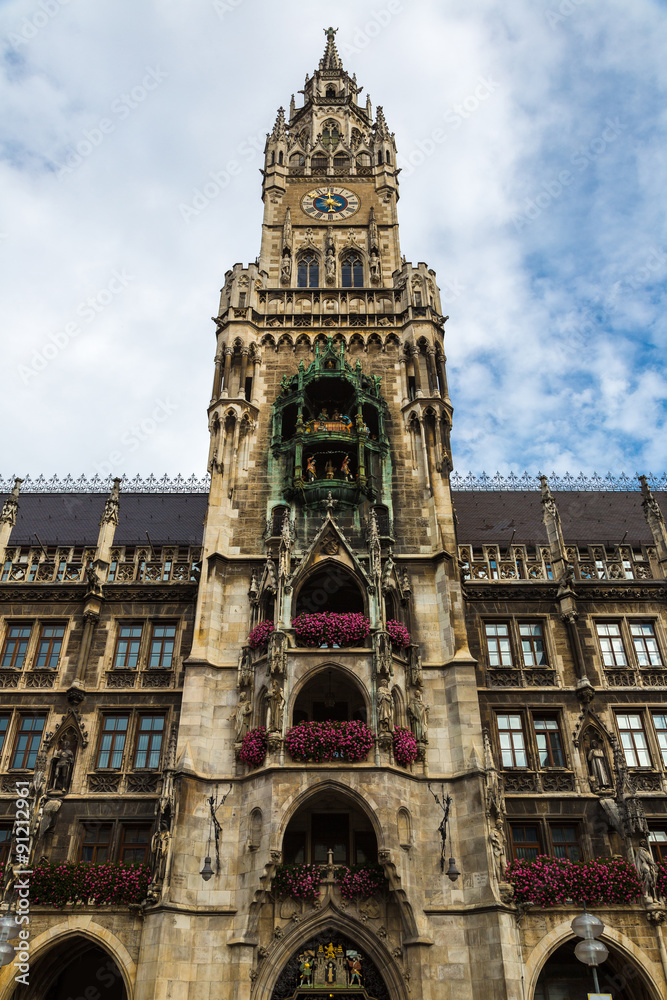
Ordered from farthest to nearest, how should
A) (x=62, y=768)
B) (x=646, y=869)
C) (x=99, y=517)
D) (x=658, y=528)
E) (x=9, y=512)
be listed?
(x=99, y=517), (x=9, y=512), (x=658, y=528), (x=62, y=768), (x=646, y=869)

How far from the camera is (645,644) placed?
87.1ft

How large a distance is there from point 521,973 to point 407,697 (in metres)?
7.34

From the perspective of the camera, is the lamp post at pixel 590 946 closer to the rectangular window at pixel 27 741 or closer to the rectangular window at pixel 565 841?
the rectangular window at pixel 565 841

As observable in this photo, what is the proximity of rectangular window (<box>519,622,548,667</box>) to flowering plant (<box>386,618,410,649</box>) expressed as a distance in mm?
4556

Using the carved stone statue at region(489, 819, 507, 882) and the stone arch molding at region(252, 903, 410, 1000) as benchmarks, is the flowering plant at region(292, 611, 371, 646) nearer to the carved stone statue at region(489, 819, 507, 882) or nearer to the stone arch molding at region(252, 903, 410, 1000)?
the carved stone statue at region(489, 819, 507, 882)

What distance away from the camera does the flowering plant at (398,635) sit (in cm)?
2383

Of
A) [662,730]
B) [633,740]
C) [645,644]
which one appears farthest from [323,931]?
[645,644]

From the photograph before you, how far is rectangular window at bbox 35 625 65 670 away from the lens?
84.7 ft

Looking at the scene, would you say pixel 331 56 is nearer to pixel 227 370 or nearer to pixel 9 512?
pixel 227 370

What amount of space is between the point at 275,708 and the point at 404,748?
12.1 ft

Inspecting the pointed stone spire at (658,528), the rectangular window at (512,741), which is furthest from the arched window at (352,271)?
the rectangular window at (512,741)

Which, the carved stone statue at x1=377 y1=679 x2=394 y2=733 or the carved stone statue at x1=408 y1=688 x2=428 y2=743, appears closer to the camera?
the carved stone statue at x1=377 y1=679 x2=394 y2=733

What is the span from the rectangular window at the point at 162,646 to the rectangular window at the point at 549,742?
460 inches

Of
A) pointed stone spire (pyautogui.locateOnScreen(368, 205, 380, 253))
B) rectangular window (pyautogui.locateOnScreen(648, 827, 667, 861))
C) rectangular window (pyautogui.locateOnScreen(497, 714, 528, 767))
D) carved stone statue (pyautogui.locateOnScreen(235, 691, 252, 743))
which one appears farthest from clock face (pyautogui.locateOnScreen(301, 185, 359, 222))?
rectangular window (pyautogui.locateOnScreen(648, 827, 667, 861))
